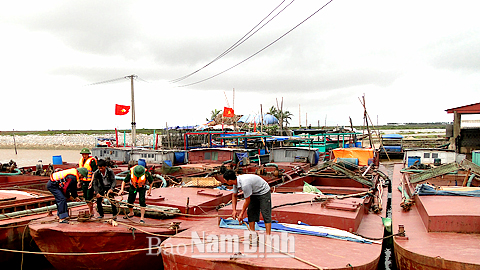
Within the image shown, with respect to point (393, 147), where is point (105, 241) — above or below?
below

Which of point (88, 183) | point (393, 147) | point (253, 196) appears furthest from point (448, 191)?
point (393, 147)

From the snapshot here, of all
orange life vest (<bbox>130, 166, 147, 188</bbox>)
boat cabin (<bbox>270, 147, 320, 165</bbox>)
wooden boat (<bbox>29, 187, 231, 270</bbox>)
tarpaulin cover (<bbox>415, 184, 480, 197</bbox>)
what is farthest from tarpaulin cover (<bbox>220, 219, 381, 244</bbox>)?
boat cabin (<bbox>270, 147, 320, 165</bbox>)

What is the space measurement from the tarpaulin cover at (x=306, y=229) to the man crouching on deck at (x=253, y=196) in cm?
35

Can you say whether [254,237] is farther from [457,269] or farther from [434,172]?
[434,172]

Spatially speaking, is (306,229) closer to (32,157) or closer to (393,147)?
(393,147)

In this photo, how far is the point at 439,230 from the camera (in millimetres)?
6008

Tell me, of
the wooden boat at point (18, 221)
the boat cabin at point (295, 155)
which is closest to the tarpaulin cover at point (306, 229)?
the wooden boat at point (18, 221)

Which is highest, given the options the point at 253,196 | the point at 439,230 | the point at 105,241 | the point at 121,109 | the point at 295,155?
the point at 121,109

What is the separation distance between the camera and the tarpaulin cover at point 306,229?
5.70 m

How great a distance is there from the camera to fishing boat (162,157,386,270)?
4.75m

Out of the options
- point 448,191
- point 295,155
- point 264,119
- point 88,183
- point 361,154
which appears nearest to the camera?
point 88,183

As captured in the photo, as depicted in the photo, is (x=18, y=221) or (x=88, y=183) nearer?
(x=88, y=183)

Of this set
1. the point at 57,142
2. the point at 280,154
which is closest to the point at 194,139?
the point at 280,154

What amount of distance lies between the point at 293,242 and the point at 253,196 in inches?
38.6
